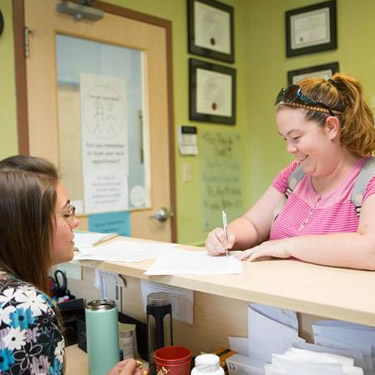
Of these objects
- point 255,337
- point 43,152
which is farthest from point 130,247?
point 43,152

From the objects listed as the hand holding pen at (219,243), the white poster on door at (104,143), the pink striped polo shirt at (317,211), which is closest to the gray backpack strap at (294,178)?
the pink striped polo shirt at (317,211)

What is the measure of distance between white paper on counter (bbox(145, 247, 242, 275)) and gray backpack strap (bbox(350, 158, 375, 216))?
0.39 m

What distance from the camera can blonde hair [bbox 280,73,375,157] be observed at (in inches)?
52.7

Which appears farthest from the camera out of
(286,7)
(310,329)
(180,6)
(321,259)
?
(286,7)

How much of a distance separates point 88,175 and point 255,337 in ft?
5.10

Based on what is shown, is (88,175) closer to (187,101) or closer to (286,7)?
(187,101)

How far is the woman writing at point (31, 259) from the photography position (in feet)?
2.52

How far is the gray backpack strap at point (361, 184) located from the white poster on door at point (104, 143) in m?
1.46

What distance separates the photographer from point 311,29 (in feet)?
9.60

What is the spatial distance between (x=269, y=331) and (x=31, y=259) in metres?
0.53

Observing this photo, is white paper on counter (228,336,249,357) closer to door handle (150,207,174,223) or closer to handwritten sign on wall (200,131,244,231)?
door handle (150,207,174,223)

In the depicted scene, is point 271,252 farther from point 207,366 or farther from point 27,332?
point 27,332

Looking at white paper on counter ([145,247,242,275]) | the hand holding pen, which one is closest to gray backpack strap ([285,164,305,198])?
the hand holding pen

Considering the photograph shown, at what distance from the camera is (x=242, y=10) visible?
10.6 feet
